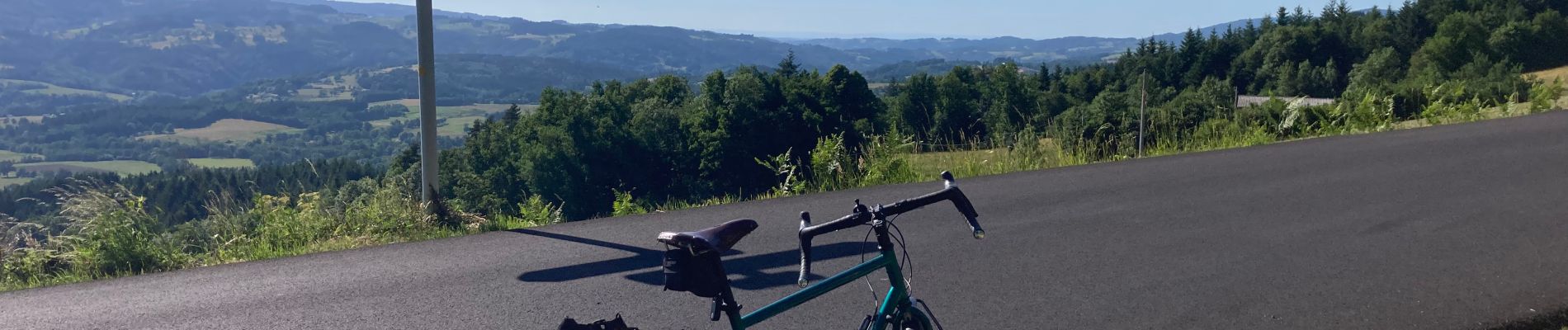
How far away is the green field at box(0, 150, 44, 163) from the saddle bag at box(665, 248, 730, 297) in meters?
101

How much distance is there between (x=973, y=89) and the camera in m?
79.3

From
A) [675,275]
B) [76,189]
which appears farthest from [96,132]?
[675,275]

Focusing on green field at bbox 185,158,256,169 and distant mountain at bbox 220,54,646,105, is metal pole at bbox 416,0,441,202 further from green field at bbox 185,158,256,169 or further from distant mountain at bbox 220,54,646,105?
distant mountain at bbox 220,54,646,105

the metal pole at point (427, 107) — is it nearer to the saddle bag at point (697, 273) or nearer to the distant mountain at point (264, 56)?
the saddle bag at point (697, 273)

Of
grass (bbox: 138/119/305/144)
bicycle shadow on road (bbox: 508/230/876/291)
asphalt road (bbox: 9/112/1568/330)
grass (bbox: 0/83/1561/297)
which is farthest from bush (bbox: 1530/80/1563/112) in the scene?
grass (bbox: 138/119/305/144)

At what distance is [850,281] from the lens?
323cm

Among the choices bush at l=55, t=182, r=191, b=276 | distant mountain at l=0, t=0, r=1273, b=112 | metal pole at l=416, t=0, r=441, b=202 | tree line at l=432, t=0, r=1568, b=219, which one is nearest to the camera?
bush at l=55, t=182, r=191, b=276

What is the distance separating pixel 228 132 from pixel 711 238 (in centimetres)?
11745

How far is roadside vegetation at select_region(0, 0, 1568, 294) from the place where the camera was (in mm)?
6930

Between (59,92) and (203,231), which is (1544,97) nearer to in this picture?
(203,231)

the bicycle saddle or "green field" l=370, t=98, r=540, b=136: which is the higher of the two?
the bicycle saddle

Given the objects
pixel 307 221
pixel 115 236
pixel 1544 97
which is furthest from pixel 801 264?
pixel 1544 97

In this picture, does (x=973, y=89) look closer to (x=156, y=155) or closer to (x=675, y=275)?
(x=156, y=155)

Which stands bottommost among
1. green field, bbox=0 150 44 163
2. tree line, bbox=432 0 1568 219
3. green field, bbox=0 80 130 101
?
green field, bbox=0 150 44 163
